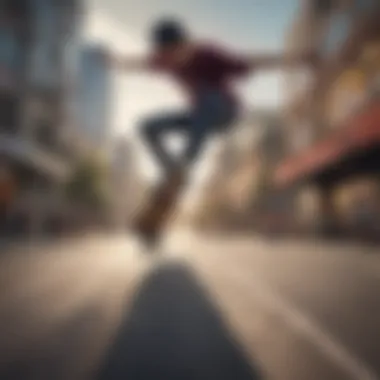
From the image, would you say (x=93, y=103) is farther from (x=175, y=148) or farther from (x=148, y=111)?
(x=175, y=148)

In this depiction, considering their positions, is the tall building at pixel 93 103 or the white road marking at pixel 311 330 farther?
the tall building at pixel 93 103

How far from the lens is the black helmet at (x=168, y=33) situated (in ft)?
6.75

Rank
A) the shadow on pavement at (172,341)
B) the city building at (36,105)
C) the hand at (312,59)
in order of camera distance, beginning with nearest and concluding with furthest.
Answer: the shadow on pavement at (172,341) < the city building at (36,105) < the hand at (312,59)

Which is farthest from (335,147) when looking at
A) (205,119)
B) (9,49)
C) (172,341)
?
(9,49)

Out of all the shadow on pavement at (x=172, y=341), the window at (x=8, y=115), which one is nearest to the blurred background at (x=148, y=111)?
the window at (x=8, y=115)

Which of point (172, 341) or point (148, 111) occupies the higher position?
point (148, 111)

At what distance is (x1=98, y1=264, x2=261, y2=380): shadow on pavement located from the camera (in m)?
1.76

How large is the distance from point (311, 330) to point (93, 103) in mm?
1015

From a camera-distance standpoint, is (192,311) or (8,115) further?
(192,311)

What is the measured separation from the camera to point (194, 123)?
2061mm

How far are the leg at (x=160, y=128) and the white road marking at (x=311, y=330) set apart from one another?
28.4 inches

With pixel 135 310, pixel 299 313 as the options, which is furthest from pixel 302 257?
pixel 135 310

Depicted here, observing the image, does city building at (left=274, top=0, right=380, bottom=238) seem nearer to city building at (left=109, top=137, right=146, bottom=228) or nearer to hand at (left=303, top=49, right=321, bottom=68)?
hand at (left=303, top=49, right=321, bottom=68)

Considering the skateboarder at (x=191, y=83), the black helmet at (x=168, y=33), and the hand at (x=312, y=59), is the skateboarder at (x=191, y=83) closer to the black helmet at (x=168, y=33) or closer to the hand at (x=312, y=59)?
the black helmet at (x=168, y=33)
